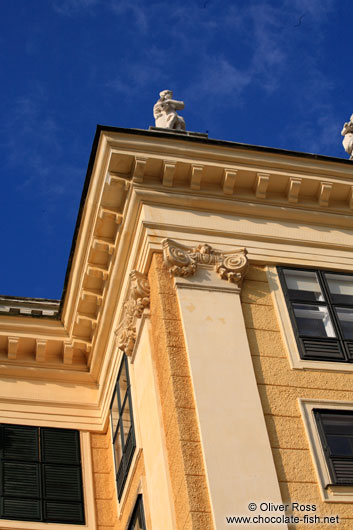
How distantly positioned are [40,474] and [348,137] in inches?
351

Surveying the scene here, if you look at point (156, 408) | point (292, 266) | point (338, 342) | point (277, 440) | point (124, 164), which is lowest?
point (277, 440)

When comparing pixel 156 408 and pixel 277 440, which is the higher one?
pixel 156 408

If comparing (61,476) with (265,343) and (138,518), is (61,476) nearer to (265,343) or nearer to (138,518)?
(138,518)

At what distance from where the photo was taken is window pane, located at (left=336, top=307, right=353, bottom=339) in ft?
48.9

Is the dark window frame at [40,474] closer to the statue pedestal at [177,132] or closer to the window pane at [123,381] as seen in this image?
the window pane at [123,381]

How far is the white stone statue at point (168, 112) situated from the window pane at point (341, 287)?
4.18 m

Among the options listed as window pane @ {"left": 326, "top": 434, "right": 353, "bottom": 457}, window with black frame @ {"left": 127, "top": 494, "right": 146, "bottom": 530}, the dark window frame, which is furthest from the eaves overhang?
window pane @ {"left": 326, "top": 434, "right": 353, "bottom": 457}

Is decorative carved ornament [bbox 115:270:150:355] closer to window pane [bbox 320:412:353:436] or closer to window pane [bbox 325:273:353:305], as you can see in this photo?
window pane [bbox 325:273:353:305]

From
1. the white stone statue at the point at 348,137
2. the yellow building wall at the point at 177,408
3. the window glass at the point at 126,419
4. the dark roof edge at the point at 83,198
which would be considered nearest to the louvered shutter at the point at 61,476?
the window glass at the point at 126,419

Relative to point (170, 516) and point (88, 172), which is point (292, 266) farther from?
point (170, 516)

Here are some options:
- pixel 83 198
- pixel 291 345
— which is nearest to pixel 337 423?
pixel 291 345

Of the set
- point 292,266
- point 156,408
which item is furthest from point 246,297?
point 156,408

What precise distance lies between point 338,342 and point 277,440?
2.45 meters

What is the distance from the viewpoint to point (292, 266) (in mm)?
15648
